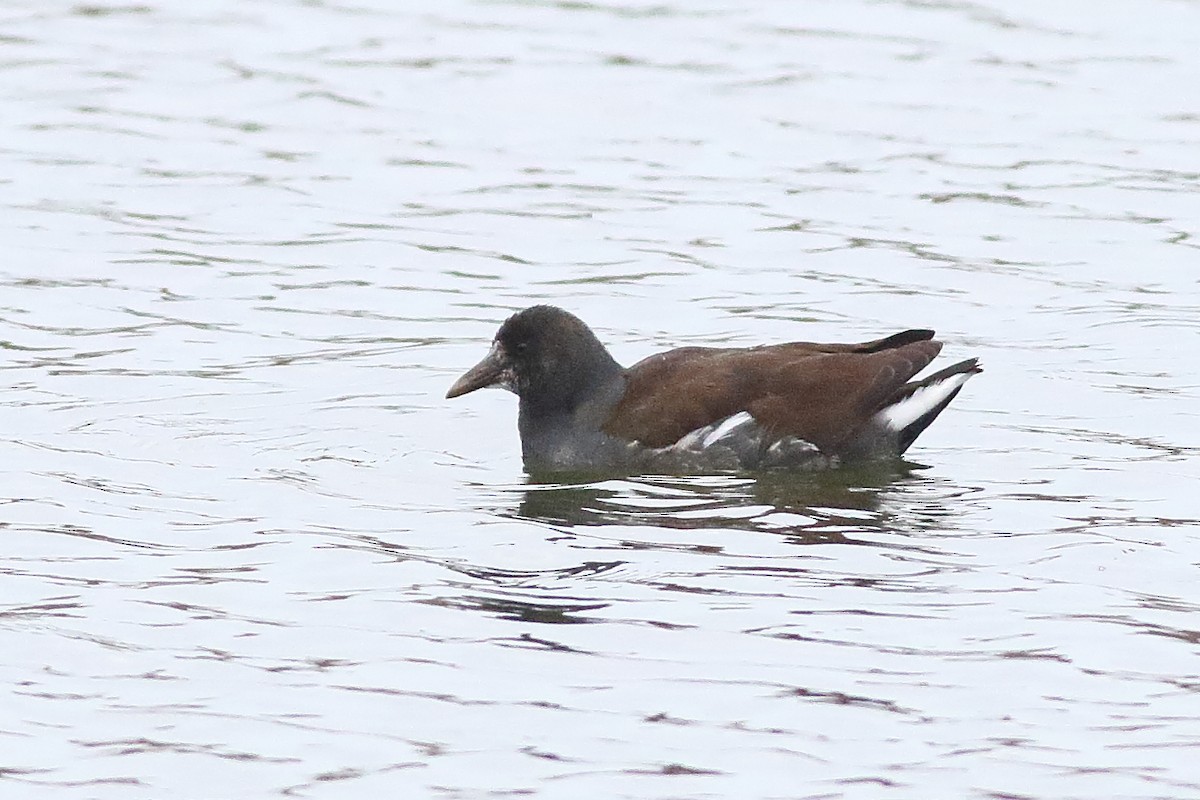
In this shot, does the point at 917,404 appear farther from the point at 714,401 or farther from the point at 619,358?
the point at 619,358

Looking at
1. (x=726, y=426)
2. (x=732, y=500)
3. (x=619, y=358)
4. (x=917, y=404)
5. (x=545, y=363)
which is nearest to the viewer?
(x=732, y=500)

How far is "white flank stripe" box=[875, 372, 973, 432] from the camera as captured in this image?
35.0ft

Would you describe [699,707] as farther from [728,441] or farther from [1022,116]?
[1022,116]

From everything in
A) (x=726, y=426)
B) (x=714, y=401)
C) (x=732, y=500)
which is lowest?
(x=732, y=500)

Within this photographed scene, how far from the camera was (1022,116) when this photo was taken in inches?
701

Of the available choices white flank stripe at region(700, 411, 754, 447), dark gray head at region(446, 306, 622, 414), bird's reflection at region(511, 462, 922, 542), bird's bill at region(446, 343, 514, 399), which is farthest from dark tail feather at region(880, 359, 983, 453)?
bird's bill at region(446, 343, 514, 399)

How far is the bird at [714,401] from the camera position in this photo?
10484mm

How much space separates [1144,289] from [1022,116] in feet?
13.5

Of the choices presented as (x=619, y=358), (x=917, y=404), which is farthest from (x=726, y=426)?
(x=619, y=358)

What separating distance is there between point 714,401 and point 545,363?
968 millimetres

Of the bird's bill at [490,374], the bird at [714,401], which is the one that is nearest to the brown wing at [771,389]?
the bird at [714,401]

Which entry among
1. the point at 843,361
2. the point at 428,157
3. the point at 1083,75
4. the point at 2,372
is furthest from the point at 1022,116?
the point at 2,372

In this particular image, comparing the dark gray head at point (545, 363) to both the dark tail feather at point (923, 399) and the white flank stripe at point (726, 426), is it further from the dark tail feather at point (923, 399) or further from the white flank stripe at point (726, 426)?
the dark tail feather at point (923, 399)

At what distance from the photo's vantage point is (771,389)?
10570 millimetres
